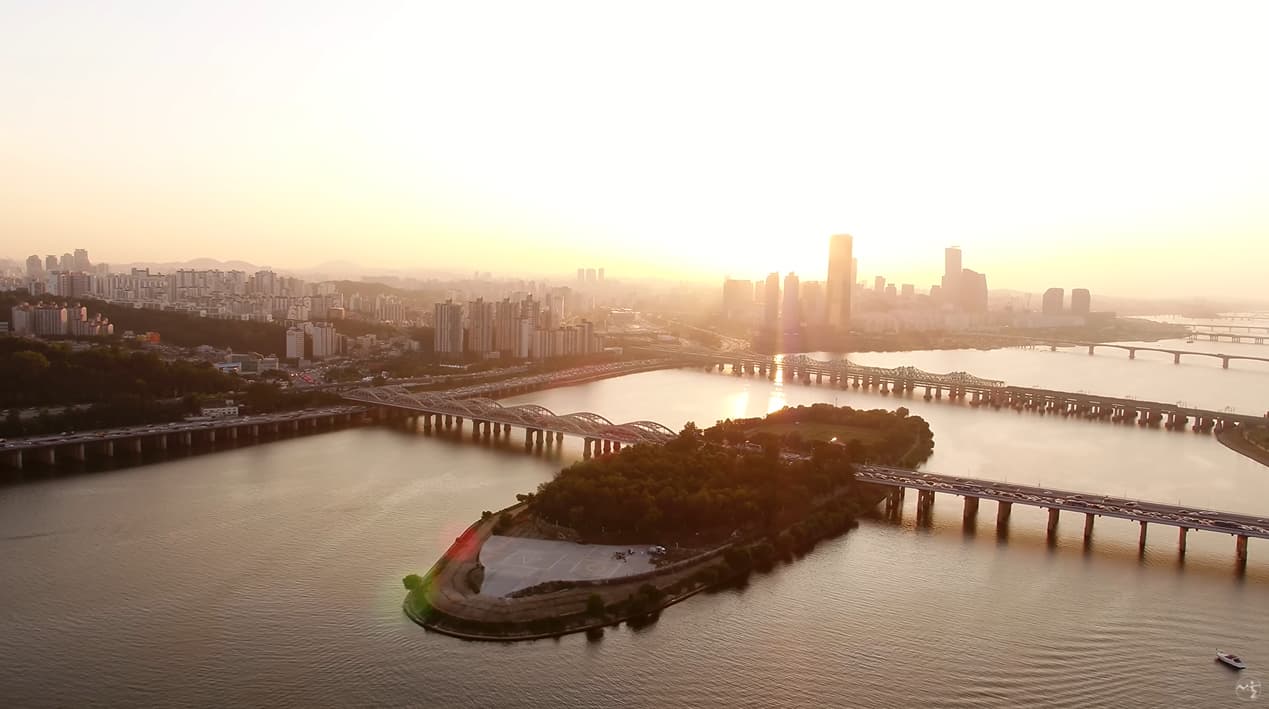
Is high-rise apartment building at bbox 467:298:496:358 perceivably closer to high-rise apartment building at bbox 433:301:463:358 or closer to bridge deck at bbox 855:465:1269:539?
high-rise apartment building at bbox 433:301:463:358

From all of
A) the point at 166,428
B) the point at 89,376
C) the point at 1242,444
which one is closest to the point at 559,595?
the point at 166,428

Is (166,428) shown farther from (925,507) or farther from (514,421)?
(925,507)

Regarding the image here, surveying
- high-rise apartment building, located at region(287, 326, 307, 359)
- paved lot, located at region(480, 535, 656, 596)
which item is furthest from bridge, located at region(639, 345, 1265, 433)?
paved lot, located at region(480, 535, 656, 596)

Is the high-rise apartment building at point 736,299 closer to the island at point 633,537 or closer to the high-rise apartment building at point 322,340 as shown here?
the high-rise apartment building at point 322,340

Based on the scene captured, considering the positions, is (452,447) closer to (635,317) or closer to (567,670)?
(567,670)

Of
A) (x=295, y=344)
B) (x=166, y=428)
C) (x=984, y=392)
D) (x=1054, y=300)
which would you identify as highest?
(x=1054, y=300)

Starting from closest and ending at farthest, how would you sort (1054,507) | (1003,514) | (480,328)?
(1054,507), (1003,514), (480,328)

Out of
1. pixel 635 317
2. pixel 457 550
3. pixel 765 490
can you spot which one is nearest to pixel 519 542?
pixel 457 550

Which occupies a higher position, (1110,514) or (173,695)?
(1110,514)
